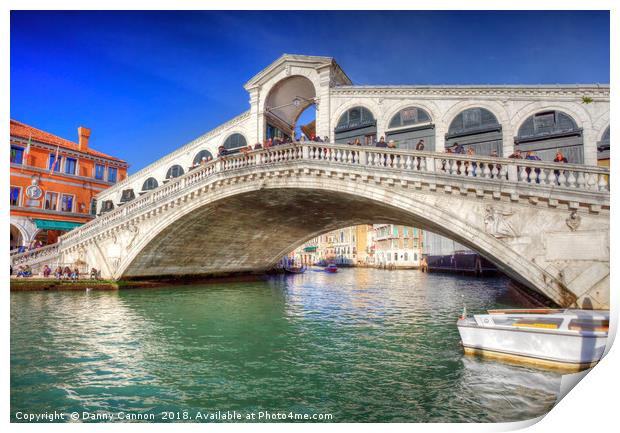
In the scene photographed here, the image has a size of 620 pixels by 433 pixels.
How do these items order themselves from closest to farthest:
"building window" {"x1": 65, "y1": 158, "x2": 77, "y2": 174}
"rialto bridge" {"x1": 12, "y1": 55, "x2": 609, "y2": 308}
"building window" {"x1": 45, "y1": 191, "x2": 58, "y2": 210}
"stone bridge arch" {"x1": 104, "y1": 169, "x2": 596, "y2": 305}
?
"rialto bridge" {"x1": 12, "y1": 55, "x2": 609, "y2": 308} < "stone bridge arch" {"x1": 104, "y1": 169, "x2": 596, "y2": 305} < "building window" {"x1": 45, "y1": 191, "x2": 58, "y2": 210} < "building window" {"x1": 65, "y1": 158, "x2": 77, "y2": 174}

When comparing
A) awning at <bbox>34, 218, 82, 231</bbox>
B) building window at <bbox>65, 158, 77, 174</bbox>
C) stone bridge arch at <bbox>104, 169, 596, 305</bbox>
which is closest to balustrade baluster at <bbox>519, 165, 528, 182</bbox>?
stone bridge arch at <bbox>104, 169, 596, 305</bbox>

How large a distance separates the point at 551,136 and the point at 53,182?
54.2 ft

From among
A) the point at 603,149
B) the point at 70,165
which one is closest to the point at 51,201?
the point at 70,165

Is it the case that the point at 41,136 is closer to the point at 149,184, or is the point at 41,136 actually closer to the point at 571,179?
the point at 149,184

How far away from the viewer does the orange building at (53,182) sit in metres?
9.95

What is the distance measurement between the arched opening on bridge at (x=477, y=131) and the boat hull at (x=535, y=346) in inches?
236

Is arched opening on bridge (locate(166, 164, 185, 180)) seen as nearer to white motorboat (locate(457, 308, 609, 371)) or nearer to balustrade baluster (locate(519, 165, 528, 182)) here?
balustrade baluster (locate(519, 165, 528, 182))

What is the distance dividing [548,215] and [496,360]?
3.36 m

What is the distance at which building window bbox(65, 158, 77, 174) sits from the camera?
14.4m

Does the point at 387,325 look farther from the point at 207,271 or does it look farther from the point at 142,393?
the point at 207,271

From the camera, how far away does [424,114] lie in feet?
36.3

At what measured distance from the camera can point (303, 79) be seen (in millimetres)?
14086

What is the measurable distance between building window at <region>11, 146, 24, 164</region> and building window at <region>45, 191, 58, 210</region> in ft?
16.9
